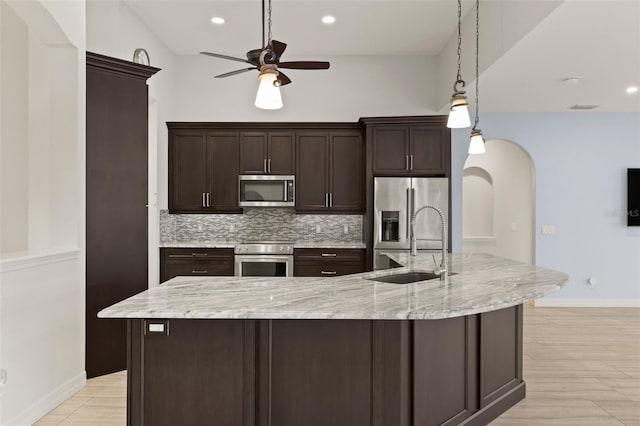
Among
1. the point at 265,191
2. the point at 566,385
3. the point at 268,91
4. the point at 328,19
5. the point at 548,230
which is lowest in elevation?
the point at 566,385

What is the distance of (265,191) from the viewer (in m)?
5.84

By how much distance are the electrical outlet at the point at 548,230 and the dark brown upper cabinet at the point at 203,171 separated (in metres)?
4.46

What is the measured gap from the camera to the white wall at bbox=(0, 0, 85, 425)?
311cm

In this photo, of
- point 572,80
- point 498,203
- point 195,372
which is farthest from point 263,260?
point 498,203

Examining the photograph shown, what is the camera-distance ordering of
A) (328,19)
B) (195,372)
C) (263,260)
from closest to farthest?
(195,372) → (328,19) → (263,260)

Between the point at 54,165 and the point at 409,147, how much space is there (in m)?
3.97

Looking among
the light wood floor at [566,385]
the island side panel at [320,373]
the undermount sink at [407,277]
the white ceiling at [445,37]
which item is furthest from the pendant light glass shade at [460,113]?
the light wood floor at [566,385]

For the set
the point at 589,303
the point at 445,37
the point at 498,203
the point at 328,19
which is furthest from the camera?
the point at 498,203

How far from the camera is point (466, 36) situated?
4812 mm

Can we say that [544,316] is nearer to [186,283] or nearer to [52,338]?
[186,283]

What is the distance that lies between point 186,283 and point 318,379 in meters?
1.09

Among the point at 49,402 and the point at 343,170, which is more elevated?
the point at 343,170

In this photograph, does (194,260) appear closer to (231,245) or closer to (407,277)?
(231,245)

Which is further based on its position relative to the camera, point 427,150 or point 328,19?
point 427,150
